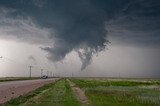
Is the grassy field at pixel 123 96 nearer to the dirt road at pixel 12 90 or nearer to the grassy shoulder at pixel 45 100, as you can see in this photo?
the grassy shoulder at pixel 45 100

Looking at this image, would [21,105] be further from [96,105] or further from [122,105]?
[122,105]

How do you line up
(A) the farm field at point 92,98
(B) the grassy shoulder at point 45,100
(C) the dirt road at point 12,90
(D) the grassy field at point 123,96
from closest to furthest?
1. (B) the grassy shoulder at point 45,100
2. (A) the farm field at point 92,98
3. (D) the grassy field at point 123,96
4. (C) the dirt road at point 12,90

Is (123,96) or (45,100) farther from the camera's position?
(123,96)

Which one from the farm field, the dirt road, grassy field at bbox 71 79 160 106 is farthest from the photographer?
the dirt road

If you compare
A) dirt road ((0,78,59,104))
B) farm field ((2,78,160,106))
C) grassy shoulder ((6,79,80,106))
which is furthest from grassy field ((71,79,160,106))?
dirt road ((0,78,59,104))

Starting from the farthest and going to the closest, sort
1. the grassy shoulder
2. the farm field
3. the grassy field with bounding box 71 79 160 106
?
the grassy field with bounding box 71 79 160 106 < the farm field < the grassy shoulder

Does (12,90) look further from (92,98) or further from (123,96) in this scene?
(92,98)

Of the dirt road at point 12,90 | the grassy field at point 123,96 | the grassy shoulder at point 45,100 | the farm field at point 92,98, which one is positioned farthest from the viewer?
the dirt road at point 12,90

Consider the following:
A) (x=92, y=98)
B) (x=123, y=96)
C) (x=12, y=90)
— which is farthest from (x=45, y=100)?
(x=12, y=90)

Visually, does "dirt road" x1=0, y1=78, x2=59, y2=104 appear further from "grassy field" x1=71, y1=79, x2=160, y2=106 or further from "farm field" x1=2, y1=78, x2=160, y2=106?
"grassy field" x1=71, y1=79, x2=160, y2=106

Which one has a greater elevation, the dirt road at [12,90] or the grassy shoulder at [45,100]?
the dirt road at [12,90]

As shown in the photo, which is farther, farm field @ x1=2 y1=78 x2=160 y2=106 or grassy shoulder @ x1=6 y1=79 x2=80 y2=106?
farm field @ x1=2 y1=78 x2=160 y2=106

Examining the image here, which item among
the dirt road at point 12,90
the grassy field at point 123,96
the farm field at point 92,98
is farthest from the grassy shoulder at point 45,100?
the grassy field at point 123,96

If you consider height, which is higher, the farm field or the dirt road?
the dirt road
